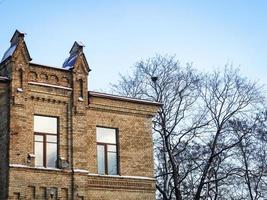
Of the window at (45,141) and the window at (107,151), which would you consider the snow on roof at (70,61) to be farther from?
the window at (107,151)

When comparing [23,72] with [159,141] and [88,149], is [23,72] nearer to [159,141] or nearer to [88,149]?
[88,149]

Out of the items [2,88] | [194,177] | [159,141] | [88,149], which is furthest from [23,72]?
[194,177]

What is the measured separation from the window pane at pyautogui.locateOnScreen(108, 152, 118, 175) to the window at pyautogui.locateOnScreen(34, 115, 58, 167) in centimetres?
285

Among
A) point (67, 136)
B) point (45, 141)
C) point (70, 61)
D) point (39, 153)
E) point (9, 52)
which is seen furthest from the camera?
point (70, 61)

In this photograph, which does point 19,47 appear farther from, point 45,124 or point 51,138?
point 51,138

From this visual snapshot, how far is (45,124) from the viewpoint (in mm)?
22422

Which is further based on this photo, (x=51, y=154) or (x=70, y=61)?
(x=70, y=61)

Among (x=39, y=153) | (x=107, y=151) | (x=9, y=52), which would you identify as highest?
(x=9, y=52)

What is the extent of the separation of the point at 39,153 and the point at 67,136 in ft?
4.96

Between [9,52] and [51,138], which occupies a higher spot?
[9,52]

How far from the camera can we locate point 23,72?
22.1 m

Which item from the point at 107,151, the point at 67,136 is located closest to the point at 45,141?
the point at 67,136

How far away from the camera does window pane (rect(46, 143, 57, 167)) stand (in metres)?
22.1

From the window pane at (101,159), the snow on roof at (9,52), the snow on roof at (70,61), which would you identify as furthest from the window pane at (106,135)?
the snow on roof at (9,52)
